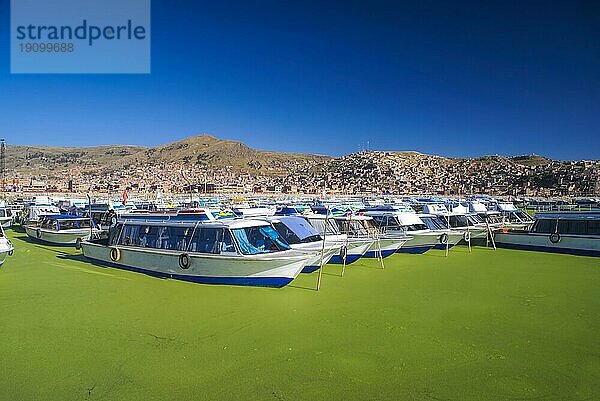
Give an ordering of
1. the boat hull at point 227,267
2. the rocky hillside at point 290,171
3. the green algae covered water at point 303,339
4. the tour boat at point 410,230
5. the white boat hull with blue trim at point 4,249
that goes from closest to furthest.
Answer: the green algae covered water at point 303,339, the boat hull at point 227,267, the white boat hull with blue trim at point 4,249, the tour boat at point 410,230, the rocky hillside at point 290,171

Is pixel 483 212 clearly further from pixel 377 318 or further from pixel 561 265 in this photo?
pixel 377 318

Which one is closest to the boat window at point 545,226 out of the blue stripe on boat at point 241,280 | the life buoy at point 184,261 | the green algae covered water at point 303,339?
the green algae covered water at point 303,339

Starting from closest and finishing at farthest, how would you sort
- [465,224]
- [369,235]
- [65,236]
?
1. [369,235]
2. [65,236]
3. [465,224]

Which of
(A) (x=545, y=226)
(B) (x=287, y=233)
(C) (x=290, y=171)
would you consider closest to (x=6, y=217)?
(B) (x=287, y=233)

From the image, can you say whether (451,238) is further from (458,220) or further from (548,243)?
(548,243)

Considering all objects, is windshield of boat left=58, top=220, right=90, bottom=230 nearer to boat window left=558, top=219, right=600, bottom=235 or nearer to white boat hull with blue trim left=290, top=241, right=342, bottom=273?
white boat hull with blue trim left=290, top=241, right=342, bottom=273

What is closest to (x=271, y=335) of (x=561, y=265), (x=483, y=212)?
(x=561, y=265)

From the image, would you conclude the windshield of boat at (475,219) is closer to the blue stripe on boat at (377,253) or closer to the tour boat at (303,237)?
the blue stripe on boat at (377,253)
